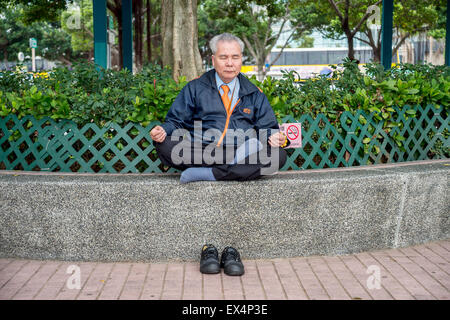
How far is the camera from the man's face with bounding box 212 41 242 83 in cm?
399

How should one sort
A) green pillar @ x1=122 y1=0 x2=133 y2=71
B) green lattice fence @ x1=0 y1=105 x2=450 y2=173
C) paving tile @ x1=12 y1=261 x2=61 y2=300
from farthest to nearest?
1. green pillar @ x1=122 y1=0 x2=133 y2=71
2. green lattice fence @ x1=0 y1=105 x2=450 y2=173
3. paving tile @ x1=12 y1=261 x2=61 y2=300

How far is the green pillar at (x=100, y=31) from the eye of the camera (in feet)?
28.7

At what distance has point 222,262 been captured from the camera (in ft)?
12.6

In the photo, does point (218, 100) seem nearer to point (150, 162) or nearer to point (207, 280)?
point (150, 162)

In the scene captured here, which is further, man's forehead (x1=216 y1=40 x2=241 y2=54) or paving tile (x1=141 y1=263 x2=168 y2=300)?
man's forehead (x1=216 y1=40 x2=241 y2=54)

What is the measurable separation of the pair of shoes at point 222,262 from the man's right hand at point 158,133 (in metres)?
0.87

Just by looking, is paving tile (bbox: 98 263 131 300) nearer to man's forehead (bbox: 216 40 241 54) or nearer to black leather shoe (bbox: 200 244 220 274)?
black leather shoe (bbox: 200 244 220 274)

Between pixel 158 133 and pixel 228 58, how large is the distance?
0.78 meters

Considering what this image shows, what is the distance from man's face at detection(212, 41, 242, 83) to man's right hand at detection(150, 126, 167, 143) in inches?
25.6

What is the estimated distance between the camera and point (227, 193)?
157 inches

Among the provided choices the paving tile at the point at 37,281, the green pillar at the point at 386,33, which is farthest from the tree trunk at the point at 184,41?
the green pillar at the point at 386,33

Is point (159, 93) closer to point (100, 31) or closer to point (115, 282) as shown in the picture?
point (115, 282)

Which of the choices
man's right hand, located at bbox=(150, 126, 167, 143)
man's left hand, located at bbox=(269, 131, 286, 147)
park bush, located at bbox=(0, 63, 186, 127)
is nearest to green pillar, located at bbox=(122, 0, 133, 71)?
park bush, located at bbox=(0, 63, 186, 127)

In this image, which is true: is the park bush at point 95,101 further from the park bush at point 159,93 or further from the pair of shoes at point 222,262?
the pair of shoes at point 222,262
